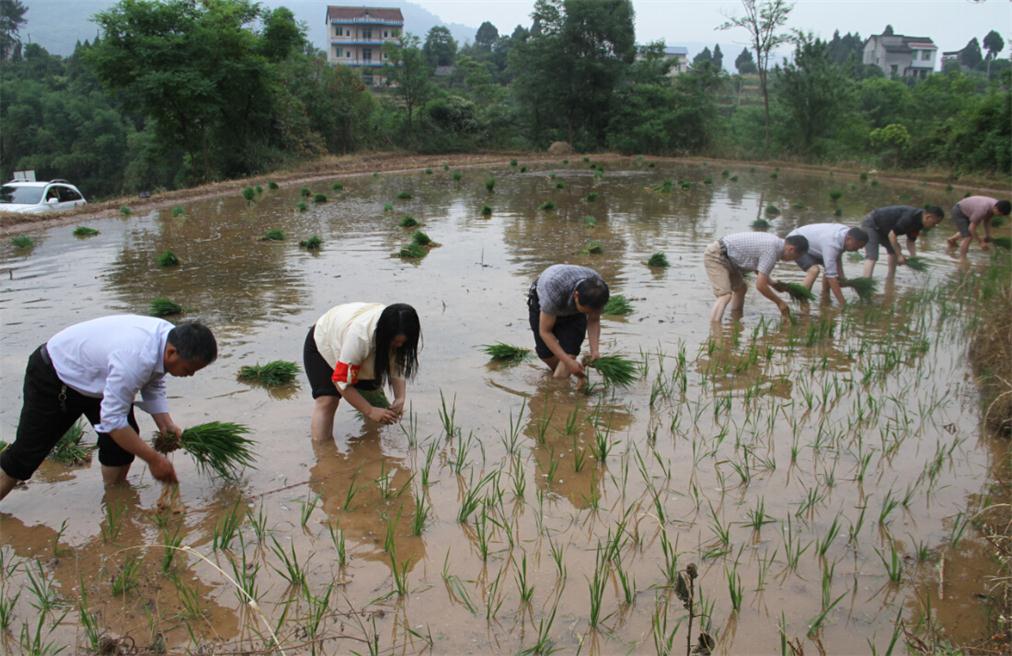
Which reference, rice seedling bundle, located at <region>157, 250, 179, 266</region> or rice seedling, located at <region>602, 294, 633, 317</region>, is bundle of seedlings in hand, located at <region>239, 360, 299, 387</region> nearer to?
rice seedling, located at <region>602, 294, 633, 317</region>

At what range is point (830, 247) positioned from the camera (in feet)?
24.1

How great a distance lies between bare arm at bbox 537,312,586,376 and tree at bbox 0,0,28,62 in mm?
55052

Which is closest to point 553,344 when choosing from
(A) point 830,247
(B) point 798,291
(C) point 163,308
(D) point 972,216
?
(B) point 798,291

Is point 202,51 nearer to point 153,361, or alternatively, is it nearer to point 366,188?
point 366,188

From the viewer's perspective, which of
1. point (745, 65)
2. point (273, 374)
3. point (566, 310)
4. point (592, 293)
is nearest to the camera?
point (592, 293)

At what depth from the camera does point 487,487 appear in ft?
13.0

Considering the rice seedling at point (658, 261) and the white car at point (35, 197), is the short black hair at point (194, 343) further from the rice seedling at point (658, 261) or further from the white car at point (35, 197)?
the white car at point (35, 197)

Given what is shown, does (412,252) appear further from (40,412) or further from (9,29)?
(9,29)

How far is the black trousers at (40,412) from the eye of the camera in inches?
133

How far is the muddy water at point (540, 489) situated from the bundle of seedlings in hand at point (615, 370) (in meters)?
0.11

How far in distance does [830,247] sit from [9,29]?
2455 inches

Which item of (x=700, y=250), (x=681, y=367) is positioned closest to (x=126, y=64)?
(x=700, y=250)

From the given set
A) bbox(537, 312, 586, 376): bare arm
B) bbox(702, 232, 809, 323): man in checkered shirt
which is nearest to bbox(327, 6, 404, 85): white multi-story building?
bbox(702, 232, 809, 323): man in checkered shirt

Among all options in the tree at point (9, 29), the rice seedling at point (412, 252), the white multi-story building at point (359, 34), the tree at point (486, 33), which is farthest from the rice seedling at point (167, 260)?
the tree at point (486, 33)
